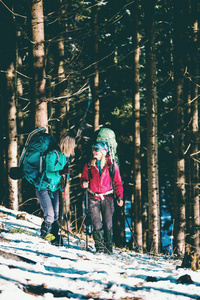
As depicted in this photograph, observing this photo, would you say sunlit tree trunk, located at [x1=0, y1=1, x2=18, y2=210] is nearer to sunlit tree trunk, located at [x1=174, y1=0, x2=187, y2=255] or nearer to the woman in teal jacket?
the woman in teal jacket

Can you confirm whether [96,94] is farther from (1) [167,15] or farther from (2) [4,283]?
(2) [4,283]

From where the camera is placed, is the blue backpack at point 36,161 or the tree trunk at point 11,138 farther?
the tree trunk at point 11,138

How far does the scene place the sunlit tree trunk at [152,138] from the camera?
33.9 feet

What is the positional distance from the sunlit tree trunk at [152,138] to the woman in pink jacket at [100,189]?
4059 mm

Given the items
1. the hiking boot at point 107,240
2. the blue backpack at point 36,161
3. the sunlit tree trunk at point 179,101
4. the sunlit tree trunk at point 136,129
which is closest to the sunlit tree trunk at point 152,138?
the sunlit tree trunk at point 179,101

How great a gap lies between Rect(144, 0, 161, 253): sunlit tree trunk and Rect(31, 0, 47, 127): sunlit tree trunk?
158 inches

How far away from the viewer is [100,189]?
248 inches

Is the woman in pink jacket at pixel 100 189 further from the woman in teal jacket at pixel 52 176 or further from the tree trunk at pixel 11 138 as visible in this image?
the tree trunk at pixel 11 138

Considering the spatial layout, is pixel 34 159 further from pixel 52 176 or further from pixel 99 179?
pixel 99 179

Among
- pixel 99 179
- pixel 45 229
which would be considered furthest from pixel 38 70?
pixel 45 229

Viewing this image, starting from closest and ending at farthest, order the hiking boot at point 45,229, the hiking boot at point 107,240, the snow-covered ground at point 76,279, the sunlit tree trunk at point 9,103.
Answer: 1. the snow-covered ground at point 76,279
2. the hiking boot at point 45,229
3. the hiking boot at point 107,240
4. the sunlit tree trunk at point 9,103

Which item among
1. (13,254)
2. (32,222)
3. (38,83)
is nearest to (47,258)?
(13,254)

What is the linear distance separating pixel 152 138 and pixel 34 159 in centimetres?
538

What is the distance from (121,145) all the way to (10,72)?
8.54m
